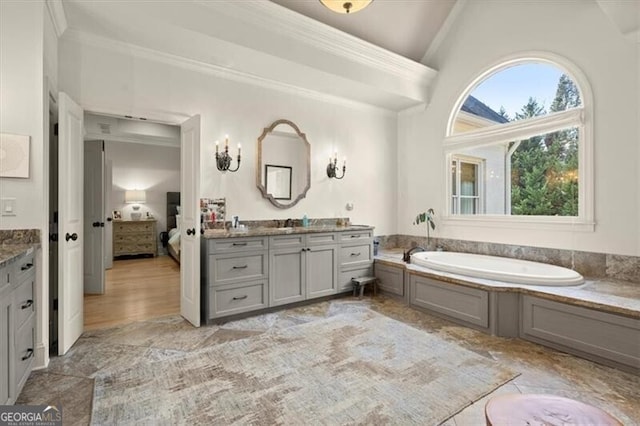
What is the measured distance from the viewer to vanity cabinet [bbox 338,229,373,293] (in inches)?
170

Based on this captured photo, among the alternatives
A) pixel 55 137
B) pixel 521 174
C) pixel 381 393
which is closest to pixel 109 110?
pixel 55 137

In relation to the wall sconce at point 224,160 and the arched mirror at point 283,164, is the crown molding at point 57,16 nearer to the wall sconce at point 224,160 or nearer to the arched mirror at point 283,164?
the wall sconce at point 224,160

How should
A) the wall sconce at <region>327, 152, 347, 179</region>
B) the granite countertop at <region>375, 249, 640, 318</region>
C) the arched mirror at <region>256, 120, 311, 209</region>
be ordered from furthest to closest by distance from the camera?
the wall sconce at <region>327, 152, 347, 179</region>, the arched mirror at <region>256, 120, 311, 209</region>, the granite countertop at <region>375, 249, 640, 318</region>

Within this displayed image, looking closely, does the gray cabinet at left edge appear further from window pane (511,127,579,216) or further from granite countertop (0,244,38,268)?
window pane (511,127,579,216)

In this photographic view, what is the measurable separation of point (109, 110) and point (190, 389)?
2.78 meters

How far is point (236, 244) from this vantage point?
348cm

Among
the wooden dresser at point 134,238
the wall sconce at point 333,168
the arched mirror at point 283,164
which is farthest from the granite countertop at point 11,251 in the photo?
the wooden dresser at point 134,238

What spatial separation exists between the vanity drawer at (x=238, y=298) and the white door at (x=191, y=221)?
175 mm

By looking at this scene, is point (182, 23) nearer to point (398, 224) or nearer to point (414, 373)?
point (414, 373)

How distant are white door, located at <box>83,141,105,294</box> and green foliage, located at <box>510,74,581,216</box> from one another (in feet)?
18.4

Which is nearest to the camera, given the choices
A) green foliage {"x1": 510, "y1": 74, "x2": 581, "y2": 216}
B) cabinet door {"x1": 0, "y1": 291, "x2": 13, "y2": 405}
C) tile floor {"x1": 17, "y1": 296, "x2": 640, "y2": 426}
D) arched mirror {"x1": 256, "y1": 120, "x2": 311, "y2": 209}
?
cabinet door {"x1": 0, "y1": 291, "x2": 13, "y2": 405}

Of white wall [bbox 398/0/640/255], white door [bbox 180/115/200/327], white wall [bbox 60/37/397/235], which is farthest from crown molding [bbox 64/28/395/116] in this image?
white wall [bbox 398/0/640/255]

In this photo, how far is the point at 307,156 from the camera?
15.1ft

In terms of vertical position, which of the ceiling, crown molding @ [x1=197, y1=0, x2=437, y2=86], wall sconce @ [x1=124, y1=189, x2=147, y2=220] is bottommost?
wall sconce @ [x1=124, y1=189, x2=147, y2=220]
